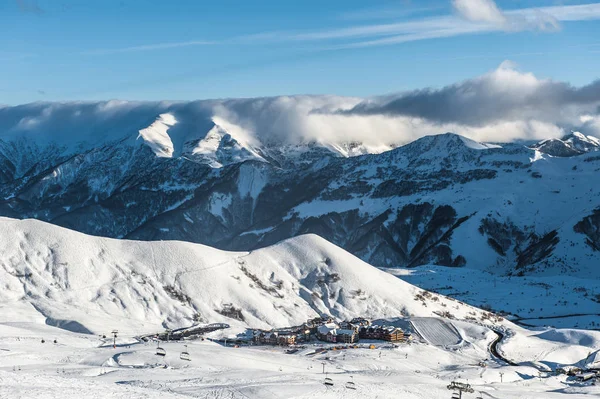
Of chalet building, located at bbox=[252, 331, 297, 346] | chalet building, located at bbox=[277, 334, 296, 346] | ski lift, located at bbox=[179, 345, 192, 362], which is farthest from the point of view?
chalet building, located at bbox=[277, 334, 296, 346]

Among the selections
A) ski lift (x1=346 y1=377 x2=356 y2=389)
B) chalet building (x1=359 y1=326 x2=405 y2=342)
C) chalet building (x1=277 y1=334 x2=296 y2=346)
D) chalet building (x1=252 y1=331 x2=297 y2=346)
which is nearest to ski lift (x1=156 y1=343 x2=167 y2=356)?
chalet building (x1=252 y1=331 x2=297 y2=346)

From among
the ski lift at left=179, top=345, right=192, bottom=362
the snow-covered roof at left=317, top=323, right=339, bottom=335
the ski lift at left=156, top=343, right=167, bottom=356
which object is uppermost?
the snow-covered roof at left=317, top=323, right=339, bottom=335

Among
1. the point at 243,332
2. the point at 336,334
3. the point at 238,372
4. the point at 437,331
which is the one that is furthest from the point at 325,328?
the point at 238,372

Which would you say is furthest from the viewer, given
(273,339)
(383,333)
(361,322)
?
(361,322)

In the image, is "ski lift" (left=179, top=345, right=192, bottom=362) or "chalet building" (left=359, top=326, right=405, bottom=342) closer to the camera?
"ski lift" (left=179, top=345, right=192, bottom=362)

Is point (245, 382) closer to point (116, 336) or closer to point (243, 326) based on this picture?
point (116, 336)

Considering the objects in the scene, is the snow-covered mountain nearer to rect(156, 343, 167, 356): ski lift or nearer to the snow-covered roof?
the snow-covered roof

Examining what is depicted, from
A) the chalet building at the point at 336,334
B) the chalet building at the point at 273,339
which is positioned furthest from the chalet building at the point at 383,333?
the chalet building at the point at 273,339

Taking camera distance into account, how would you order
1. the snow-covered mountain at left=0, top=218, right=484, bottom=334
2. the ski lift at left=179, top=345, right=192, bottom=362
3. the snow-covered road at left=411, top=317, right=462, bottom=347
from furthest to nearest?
the snow-covered mountain at left=0, top=218, right=484, bottom=334
the snow-covered road at left=411, top=317, right=462, bottom=347
the ski lift at left=179, top=345, right=192, bottom=362

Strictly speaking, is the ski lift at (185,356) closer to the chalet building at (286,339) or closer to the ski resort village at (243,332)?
the ski resort village at (243,332)

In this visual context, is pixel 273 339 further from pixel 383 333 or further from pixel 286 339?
pixel 383 333
